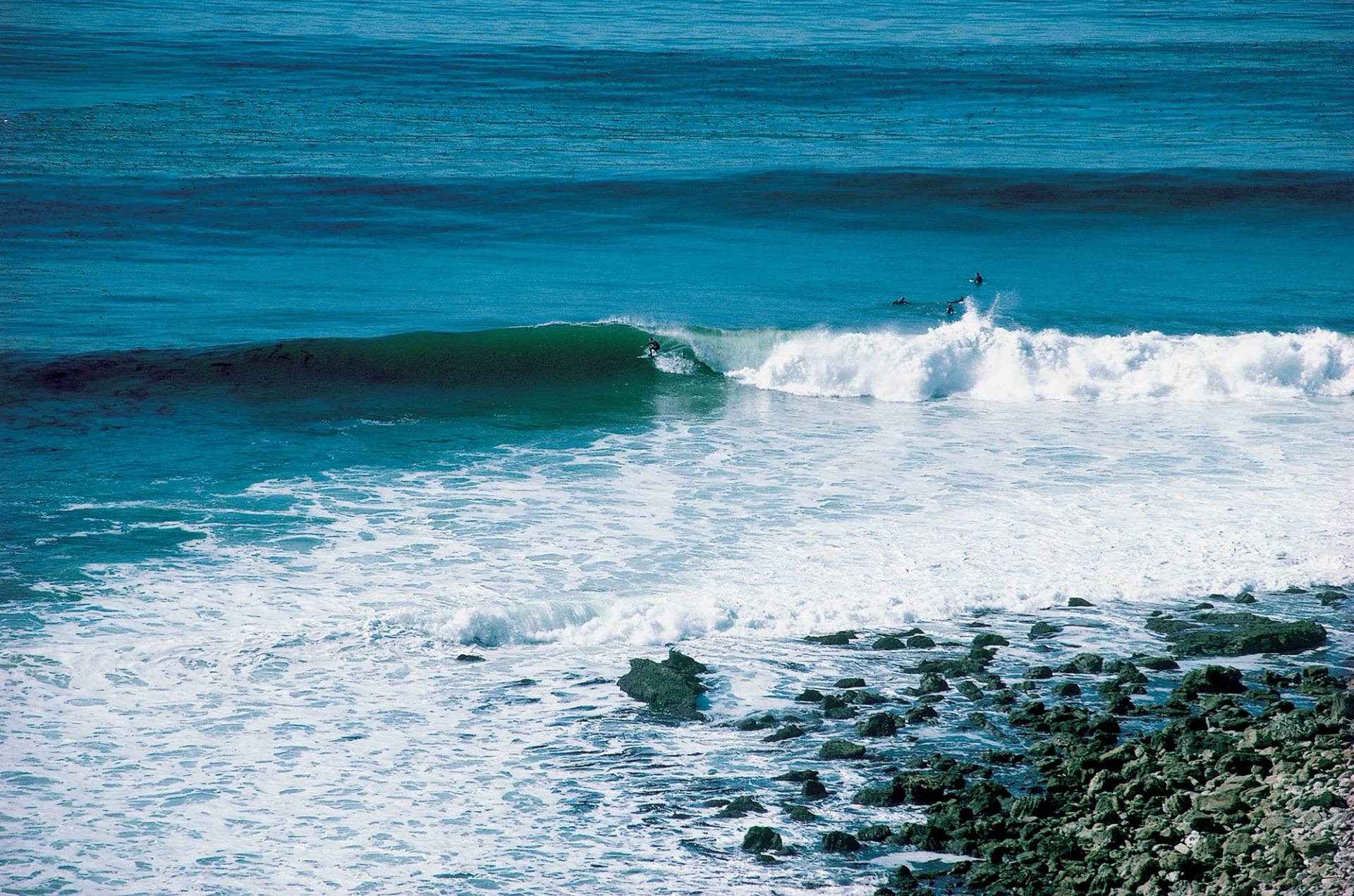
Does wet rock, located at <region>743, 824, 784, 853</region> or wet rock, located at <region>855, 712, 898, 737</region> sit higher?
wet rock, located at <region>855, 712, 898, 737</region>

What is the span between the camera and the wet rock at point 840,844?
603 centimetres

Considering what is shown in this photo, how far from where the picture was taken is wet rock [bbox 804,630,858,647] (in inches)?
336

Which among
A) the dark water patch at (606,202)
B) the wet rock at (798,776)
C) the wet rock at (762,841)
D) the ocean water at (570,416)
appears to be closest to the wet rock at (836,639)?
the ocean water at (570,416)

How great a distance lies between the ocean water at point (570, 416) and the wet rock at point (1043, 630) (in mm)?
293

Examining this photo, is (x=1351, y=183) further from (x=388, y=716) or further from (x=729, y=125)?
(x=388, y=716)

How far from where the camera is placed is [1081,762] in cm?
653

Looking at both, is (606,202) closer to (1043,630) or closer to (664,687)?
(1043,630)

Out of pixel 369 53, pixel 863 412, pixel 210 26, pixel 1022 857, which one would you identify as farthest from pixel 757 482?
pixel 210 26

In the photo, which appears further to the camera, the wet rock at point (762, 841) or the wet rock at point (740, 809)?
the wet rock at point (740, 809)

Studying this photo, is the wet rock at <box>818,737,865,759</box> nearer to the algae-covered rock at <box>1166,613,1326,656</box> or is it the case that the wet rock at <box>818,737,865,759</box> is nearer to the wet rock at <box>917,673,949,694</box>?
the wet rock at <box>917,673,949,694</box>

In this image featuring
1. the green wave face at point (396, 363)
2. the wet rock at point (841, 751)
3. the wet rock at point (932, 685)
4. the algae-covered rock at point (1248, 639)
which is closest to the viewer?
the wet rock at point (841, 751)

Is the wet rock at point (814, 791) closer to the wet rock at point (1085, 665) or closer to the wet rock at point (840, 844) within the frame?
the wet rock at point (840, 844)

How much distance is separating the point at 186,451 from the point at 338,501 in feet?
8.85

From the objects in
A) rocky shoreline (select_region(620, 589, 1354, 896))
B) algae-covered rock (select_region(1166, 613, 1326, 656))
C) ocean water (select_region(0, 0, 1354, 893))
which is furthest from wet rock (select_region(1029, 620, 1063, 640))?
algae-covered rock (select_region(1166, 613, 1326, 656))
